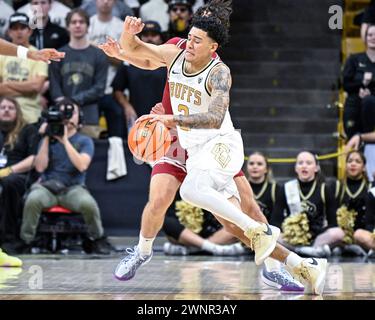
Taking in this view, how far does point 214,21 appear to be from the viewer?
6.45 m

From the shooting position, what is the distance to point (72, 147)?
10188 millimetres

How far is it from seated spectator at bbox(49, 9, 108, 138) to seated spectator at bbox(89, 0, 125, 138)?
0.86 feet

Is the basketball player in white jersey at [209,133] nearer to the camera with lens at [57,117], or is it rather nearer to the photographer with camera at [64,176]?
the camera with lens at [57,117]

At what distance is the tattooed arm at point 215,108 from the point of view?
5992mm

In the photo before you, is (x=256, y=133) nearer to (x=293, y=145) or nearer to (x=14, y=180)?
(x=293, y=145)

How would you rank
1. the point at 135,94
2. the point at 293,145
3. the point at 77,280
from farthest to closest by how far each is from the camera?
the point at 293,145 → the point at 135,94 → the point at 77,280

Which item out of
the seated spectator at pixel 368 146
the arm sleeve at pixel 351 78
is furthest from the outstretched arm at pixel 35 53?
the arm sleeve at pixel 351 78

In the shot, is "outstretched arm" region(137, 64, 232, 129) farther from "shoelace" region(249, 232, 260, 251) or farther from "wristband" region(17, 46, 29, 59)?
"wristband" region(17, 46, 29, 59)

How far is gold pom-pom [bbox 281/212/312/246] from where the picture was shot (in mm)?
9992

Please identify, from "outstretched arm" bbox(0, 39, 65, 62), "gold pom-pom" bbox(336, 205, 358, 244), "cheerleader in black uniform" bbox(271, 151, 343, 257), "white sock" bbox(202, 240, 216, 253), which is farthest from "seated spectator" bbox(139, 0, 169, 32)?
"outstretched arm" bbox(0, 39, 65, 62)

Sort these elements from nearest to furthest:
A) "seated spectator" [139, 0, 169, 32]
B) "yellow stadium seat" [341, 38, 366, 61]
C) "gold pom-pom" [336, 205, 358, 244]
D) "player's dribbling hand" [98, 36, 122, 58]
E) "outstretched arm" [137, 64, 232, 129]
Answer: "outstretched arm" [137, 64, 232, 129], "player's dribbling hand" [98, 36, 122, 58], "gold pom-pom" [336, 205, 358, 244], "seated spectator" [139, 0, 169, 32], "yellow stadium seat" [341, 38, 366, 61]

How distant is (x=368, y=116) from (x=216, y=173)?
4964mm
